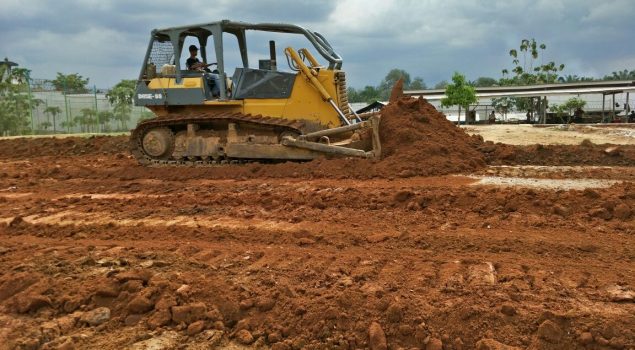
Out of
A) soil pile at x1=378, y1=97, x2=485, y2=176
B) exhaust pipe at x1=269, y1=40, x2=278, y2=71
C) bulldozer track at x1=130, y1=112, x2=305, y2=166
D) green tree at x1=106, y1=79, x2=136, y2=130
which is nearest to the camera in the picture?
soil pile at x1=378, y1=97, x2=485, y2=176

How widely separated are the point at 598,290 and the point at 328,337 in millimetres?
1989

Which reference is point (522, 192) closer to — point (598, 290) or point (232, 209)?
point (598, 290)

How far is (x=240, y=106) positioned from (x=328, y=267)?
21.7 feet

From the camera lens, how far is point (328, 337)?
3447 mm

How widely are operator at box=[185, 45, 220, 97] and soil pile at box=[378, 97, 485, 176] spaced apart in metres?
3.40

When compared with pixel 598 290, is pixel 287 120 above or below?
above

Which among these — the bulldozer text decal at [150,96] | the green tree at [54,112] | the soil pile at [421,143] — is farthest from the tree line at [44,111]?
the soil pile at [421,143]

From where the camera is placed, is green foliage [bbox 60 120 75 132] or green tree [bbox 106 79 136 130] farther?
green tree [bbox 106 79 136 130]

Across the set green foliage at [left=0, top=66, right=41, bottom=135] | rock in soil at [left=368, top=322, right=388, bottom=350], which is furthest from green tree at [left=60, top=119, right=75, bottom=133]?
rock in soil at [left=368, top=322, right=388, bottom=350]

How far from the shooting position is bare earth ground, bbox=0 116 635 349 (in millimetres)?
3471

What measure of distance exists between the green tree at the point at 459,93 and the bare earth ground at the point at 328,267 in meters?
29.6

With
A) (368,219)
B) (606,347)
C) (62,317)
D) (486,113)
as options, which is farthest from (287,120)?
(486,113)

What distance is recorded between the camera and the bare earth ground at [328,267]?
3471mm

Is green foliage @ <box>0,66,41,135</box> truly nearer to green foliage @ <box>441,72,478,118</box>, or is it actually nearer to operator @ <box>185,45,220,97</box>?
operator @ <box>185,45,220,97</box>
